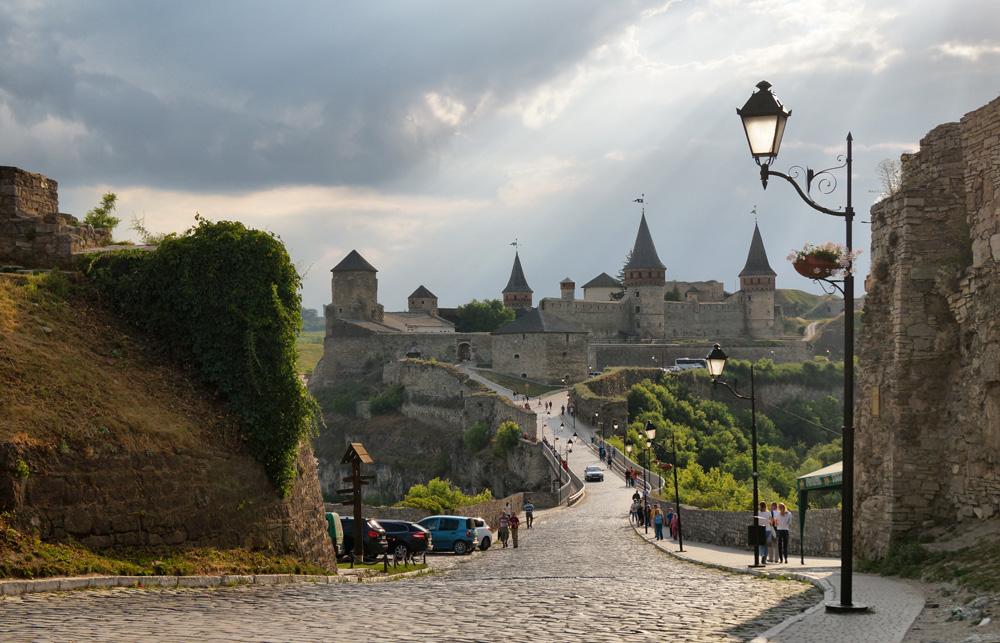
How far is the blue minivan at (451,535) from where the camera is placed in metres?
23.8

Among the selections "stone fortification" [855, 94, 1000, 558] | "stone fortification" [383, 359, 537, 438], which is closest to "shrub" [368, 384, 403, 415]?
"stone fortification" [383, 359, 537, 438]

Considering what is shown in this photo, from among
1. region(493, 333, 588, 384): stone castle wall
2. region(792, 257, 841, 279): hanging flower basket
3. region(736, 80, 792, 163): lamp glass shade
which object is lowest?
region(792, 257, 841, 279): hanging flower basket

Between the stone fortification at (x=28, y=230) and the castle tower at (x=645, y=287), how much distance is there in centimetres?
8251

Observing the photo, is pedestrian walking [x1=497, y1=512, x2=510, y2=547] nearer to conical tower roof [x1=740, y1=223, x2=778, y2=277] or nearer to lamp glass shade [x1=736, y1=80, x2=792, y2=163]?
lamp glass shade [x1=736, y1=80, x2=792, y2=163]

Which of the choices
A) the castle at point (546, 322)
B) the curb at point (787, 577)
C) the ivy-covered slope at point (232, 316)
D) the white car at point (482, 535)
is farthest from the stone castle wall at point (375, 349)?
the ivy-covered slope at point (232, 316)

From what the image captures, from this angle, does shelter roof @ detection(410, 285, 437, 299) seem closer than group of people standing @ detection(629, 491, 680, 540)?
No

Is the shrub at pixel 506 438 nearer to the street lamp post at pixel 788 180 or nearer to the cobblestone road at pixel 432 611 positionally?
the cobblestone road at pixel 432 611

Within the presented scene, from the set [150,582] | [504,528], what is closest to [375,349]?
[504,528]

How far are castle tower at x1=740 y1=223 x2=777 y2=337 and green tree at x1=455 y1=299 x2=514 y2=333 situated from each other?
27.2 meters

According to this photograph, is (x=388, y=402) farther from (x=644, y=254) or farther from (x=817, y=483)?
(x=817, y=483)

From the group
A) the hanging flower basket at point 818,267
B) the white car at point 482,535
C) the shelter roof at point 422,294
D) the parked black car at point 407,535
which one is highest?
the shelter roof at point 422,294

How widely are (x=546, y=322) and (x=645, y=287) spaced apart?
28850 mm

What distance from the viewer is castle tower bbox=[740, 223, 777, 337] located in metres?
101

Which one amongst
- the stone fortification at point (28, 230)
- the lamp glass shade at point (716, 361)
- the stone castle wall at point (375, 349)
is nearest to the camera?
the stone fortification at point (28, 230)
